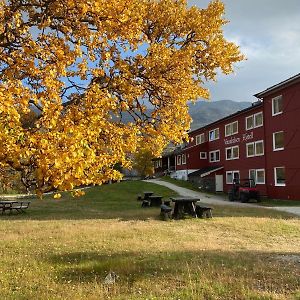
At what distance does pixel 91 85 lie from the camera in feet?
28.5

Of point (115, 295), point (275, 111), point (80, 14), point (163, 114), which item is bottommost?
point (115, 295)

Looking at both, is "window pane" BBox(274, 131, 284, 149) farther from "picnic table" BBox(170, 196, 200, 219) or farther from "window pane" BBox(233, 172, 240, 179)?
"picnic table" BBox(170, 196, 200, 219)

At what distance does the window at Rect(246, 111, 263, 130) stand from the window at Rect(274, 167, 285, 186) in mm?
5523

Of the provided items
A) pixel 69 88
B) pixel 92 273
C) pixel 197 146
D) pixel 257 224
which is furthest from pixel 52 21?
pixel 197 146

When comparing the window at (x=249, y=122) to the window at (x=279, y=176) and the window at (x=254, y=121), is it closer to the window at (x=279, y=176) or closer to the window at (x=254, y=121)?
the window at (x=254, y=121)

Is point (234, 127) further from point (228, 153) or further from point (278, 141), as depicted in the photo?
point (278, 141)

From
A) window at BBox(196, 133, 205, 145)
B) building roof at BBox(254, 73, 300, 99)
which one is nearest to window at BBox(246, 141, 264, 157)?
building roof at BBox(254, 73, 300, 99)

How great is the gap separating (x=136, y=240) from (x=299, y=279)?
254 inches

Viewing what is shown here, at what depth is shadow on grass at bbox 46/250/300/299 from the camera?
7.99 m

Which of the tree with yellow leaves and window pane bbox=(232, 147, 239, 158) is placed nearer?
the tree with yellow leaves

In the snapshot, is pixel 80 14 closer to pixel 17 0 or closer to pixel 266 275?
pixel 17 0

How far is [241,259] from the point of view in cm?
1043

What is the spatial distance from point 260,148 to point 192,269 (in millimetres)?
33547

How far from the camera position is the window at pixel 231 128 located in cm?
4781
